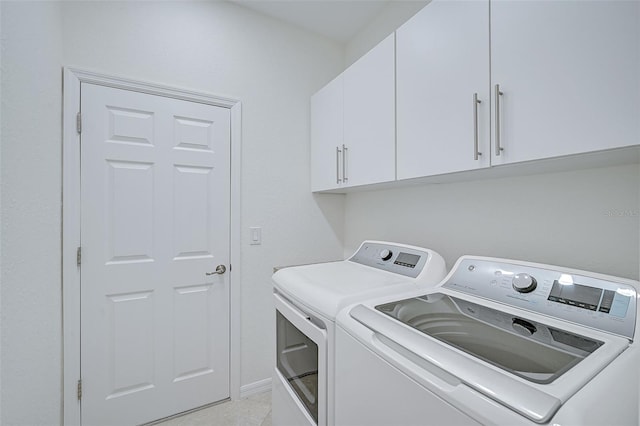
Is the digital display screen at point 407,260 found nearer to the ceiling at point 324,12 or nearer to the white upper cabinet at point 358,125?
the white upper cabinet at point 358,125

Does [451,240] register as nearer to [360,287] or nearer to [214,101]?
[360,287]

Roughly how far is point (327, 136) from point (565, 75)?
1353 millimetres

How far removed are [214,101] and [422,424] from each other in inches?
78.9

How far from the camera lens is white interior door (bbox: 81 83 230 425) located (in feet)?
5.28

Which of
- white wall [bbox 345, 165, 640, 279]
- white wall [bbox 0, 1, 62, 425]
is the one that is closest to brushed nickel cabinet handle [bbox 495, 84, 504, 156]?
white wall [bbox 345, 165, 640, 279]

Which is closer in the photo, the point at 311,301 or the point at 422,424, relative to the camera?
the point at 422,424

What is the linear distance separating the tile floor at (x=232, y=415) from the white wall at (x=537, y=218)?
1.46m

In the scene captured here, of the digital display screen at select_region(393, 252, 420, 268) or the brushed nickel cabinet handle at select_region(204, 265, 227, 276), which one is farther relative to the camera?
the brushed nickel cabinet handle at select_region(204, 265, 227, 276)

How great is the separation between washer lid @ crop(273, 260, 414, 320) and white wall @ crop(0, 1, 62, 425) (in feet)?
3.03

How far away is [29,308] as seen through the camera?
1028 mm

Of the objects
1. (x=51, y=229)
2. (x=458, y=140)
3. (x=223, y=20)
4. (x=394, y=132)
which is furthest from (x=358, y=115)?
(x=51, y=229)

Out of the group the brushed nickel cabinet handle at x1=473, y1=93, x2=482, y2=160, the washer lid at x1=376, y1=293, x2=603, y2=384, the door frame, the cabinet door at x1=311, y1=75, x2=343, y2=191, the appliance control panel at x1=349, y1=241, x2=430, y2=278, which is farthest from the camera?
the cabinet door at x1=311, y1=75, x2=343, y2=191

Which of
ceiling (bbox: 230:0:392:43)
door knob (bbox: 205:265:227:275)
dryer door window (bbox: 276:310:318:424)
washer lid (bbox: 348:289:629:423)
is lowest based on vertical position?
dryer door window (bbox: 276:310:318:424)

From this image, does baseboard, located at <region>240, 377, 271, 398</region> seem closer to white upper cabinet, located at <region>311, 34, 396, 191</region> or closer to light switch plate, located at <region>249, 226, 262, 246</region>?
light switch plate, located at <region>249, 226, 262, 246</region>
